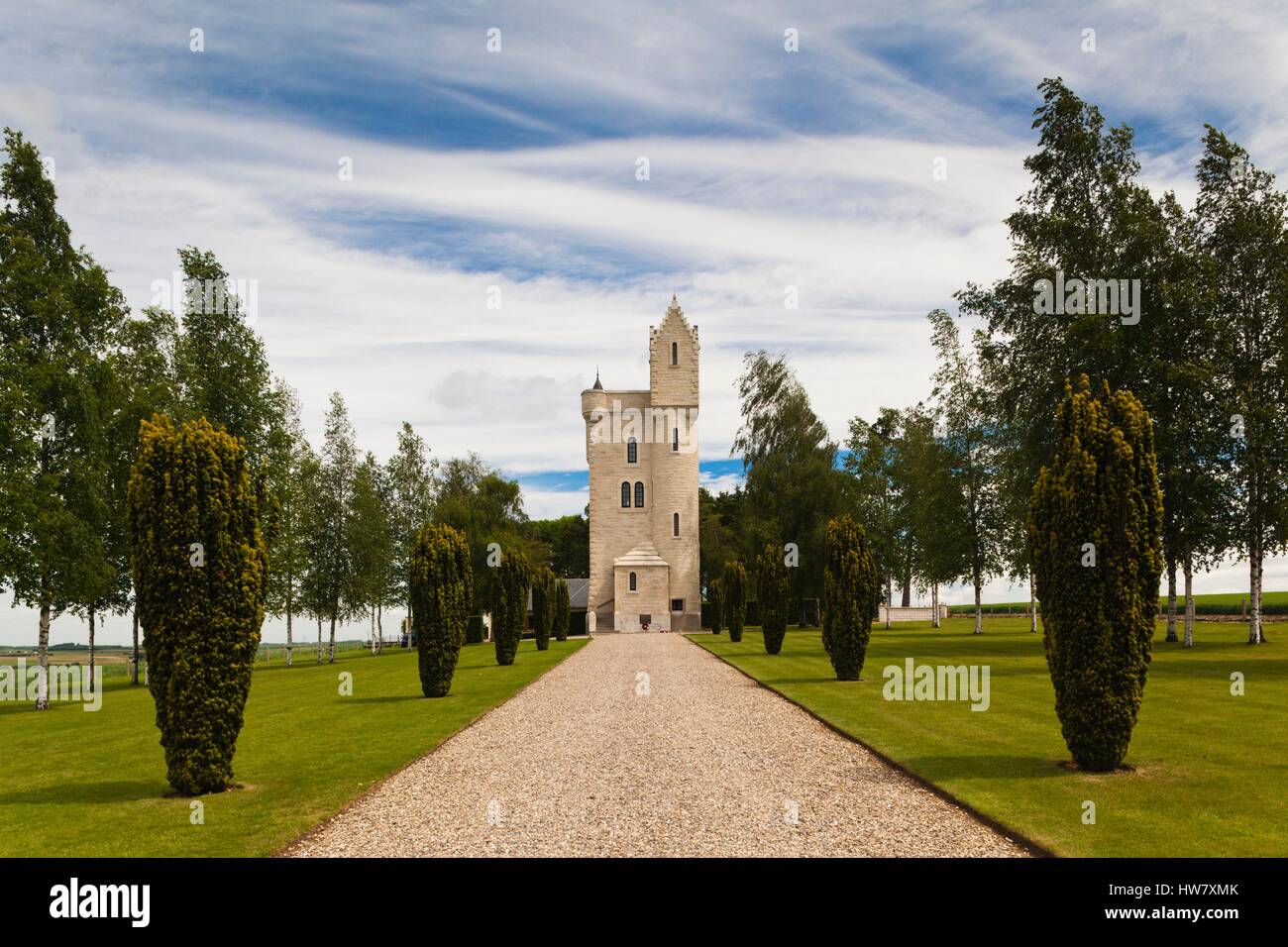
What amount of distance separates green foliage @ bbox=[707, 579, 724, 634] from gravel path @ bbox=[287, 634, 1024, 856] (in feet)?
121

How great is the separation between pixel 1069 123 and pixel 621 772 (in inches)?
1141

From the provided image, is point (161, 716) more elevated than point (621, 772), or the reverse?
point (161, 716)

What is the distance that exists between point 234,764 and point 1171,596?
3151 centimetres

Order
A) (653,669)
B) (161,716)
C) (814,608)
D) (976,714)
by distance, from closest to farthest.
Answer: (161,716) < (976,714) < (653,669) < (814,608)

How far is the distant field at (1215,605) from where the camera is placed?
59.6m

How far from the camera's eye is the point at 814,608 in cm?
6519

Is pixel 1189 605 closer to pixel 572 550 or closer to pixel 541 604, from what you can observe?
pixel 541 604

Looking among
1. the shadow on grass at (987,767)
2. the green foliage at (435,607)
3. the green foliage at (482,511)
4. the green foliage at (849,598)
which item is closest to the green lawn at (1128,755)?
the shadow on grass at (987,767)

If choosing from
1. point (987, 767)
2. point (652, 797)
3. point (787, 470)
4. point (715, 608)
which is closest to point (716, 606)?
point (715, 608)

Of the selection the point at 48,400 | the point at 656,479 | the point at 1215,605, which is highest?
the point at 48,400

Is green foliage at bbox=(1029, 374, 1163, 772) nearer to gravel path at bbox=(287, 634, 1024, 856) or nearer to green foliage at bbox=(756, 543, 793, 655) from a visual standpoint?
gravel path at bbox=(287, 634, 1024, 856)

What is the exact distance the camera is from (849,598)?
23047 millimetres
